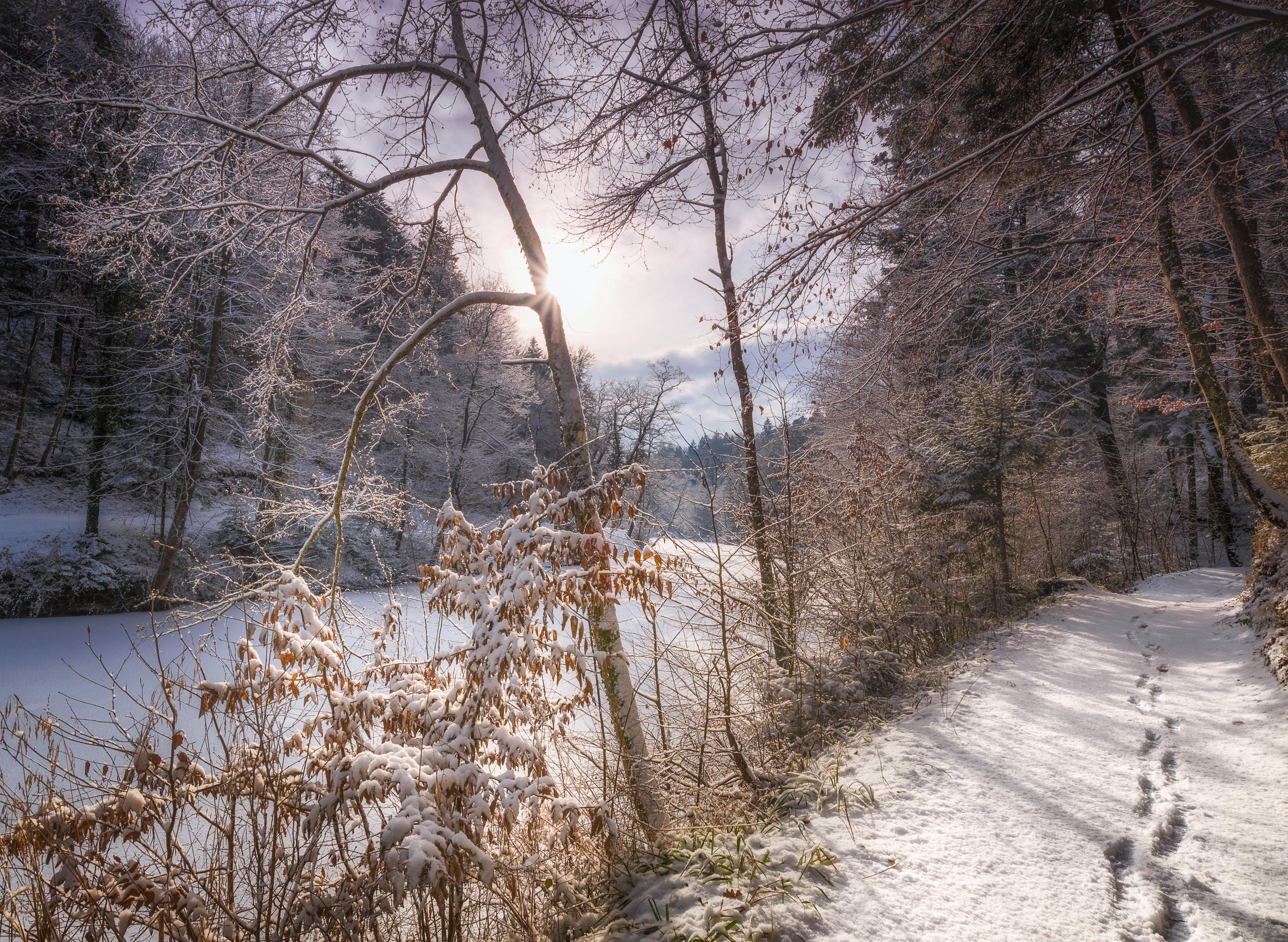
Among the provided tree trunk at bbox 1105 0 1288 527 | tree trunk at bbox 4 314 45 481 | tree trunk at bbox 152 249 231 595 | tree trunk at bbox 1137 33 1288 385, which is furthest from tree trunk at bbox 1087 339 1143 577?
tree trunk at bbox 4 314 45 481

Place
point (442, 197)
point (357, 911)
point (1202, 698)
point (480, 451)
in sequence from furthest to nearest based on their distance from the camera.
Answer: point (480, 451) < point (442, 197) < point (1202, 698) < point (357, 911)

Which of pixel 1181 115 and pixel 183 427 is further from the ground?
Answer: pixel 1181 115

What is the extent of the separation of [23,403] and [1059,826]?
22.9m

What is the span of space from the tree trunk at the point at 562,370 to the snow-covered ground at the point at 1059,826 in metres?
0.99

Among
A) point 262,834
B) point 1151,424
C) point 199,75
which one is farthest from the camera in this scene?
point 1151,424

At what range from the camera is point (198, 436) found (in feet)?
41.4

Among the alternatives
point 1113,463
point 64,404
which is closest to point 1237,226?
point 1113,463

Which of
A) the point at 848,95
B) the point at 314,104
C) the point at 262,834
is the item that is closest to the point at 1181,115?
the point at 848,95

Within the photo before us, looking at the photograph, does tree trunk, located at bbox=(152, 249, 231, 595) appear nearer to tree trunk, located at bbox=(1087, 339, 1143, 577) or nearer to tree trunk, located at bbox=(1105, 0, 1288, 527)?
tree trunk, located at bbox=(1105, 0, 1288, 527)

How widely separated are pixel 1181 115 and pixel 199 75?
29.1 feet

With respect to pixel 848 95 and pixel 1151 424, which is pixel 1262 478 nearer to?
pixel 848 95

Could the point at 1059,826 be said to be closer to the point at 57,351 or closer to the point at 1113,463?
the point at 1113,463

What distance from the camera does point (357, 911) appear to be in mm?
2420

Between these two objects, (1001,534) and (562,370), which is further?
(1001,534)
